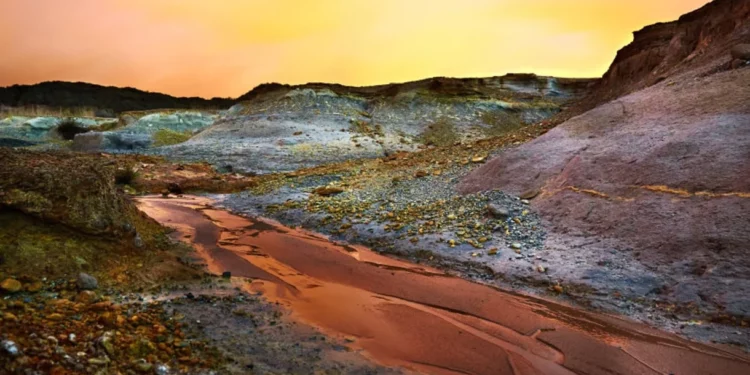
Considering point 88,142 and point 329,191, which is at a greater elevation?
point 329,191

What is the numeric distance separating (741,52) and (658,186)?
5148mm

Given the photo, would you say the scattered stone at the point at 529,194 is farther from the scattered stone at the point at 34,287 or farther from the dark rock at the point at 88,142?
the dark rock at the point at 88,142

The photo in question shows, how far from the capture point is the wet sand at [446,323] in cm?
482

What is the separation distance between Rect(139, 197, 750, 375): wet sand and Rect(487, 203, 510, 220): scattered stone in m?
2.18

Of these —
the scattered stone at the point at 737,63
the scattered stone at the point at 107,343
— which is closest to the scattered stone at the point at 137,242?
the scattered stone at the point at 107,343

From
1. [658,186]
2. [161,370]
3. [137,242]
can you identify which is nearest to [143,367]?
[161,370]

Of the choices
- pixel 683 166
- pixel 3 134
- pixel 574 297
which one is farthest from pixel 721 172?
pixel 3 134

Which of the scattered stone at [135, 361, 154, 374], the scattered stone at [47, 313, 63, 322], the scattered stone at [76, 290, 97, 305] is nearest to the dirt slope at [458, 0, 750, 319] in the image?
the scattered stone at [135, 361, 154, 374]

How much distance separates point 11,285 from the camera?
15.7 feet

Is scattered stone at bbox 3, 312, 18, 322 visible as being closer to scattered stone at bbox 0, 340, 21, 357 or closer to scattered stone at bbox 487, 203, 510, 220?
scattered stone at bbox 0, 340, 21, 357

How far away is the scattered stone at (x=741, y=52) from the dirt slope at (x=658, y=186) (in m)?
0.32

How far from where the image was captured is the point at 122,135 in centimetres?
3284

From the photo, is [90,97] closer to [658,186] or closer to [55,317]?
[55,317]

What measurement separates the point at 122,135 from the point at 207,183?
18167 millimetres
